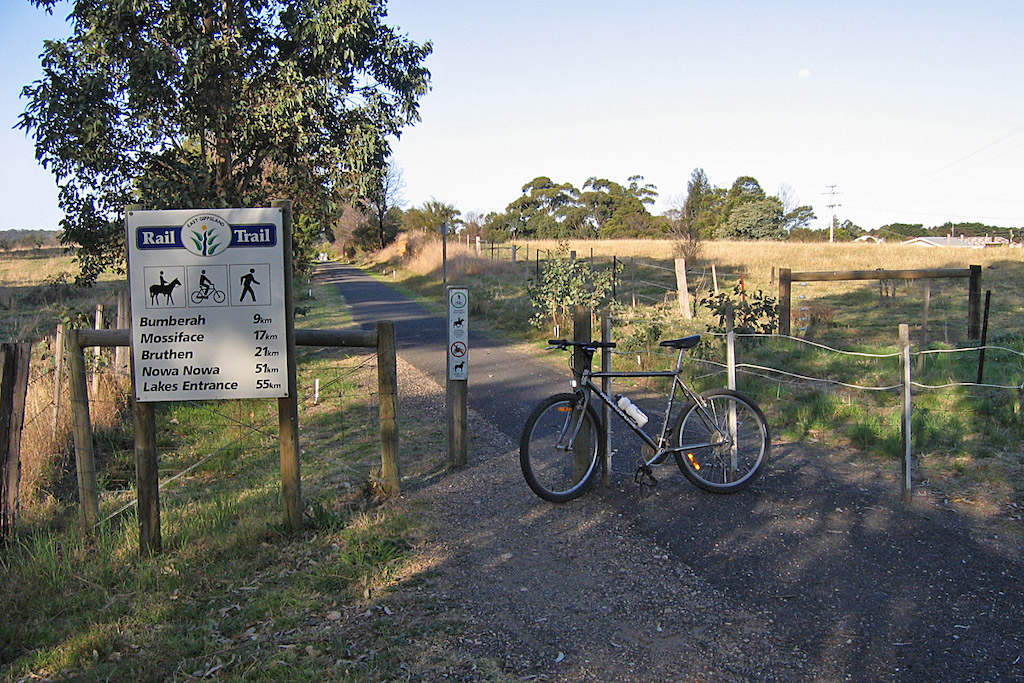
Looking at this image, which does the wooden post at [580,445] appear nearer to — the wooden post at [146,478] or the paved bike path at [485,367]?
the paved bike path at [485,367]

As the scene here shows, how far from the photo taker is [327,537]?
5.27 m

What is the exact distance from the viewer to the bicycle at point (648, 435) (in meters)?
5.67

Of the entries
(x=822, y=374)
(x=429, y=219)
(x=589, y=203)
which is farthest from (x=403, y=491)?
(x=589, y=203)

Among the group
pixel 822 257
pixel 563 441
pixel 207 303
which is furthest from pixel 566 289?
pixel 822 257

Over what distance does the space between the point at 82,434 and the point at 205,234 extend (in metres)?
1.71

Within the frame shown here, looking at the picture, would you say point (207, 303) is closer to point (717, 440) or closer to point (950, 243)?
point (717, 440)

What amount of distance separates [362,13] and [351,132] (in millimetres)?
1532

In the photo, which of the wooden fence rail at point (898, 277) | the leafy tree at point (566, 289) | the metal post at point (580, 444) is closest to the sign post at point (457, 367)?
the metal post at point (580, 444)

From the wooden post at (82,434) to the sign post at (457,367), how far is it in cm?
256

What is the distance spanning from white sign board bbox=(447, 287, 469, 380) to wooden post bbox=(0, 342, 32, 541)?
9.79 feet

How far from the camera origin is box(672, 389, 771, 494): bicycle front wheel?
5781 millimetres

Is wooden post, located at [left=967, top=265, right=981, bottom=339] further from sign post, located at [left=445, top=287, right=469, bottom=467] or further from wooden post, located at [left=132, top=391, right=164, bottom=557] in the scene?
wooden post, located at [left=132, top=391, right=164, bottom=557]

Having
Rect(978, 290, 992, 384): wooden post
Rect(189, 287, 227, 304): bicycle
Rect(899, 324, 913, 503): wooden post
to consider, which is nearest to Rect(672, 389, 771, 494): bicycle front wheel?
Rect(899, 324, 913, 503): wooden post

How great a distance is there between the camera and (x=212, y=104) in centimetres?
1063
